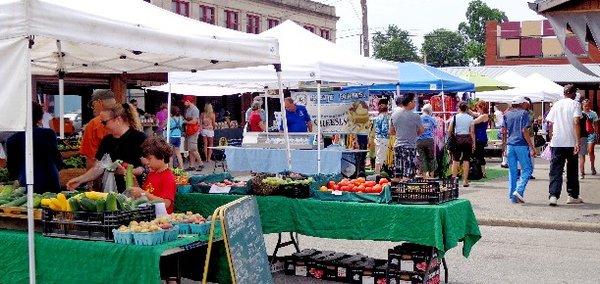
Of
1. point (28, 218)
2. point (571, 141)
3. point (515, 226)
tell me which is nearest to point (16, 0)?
point (28, 218)

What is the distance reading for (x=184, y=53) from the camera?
705cm

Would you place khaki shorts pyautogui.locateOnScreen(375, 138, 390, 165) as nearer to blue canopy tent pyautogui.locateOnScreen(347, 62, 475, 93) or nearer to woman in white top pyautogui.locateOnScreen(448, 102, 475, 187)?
woman in white top pyautogui.locateOnScreen(448, 102, 475, 187)

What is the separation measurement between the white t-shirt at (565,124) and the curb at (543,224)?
1682 millimetres

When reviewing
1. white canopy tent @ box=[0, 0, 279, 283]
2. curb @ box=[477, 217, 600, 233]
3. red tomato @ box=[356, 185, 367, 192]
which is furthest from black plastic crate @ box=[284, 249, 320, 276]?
curb @ box=[477, 217, 600, 233]

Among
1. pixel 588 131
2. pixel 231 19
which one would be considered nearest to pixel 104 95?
pixel 588 131

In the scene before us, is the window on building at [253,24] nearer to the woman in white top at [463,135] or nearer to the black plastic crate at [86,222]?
the woman in white top at [463,135]

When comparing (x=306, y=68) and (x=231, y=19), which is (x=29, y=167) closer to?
(x=306, y=68)

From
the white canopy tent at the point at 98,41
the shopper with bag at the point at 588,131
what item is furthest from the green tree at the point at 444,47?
the white canopy tent at the point at 98,41

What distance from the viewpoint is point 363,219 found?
24.3ft

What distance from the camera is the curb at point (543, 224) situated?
463 inches

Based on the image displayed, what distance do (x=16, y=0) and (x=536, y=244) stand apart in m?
7.59

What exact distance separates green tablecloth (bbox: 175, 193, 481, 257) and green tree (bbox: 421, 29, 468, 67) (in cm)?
11456

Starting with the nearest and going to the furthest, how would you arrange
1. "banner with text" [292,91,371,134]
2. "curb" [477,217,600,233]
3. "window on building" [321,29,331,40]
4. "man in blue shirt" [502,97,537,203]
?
"curb" [477,217,600,233], "man in blue shirt" [502,97,537,203], "banner with text" [292,91,371,134], "window on building" [321,29,331,40]

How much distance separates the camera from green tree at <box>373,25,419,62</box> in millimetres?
120562
